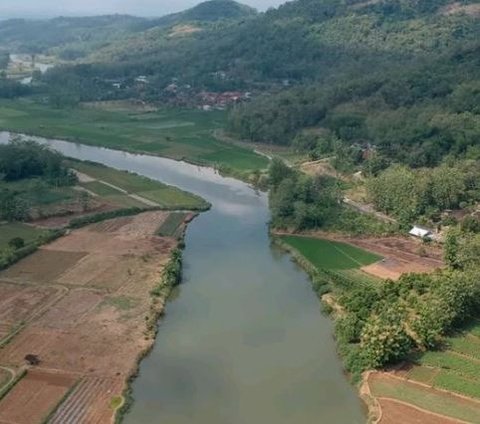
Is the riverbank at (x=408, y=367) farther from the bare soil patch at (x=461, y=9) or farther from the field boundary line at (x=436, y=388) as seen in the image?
the bare soil patch at (x=461, y=9)

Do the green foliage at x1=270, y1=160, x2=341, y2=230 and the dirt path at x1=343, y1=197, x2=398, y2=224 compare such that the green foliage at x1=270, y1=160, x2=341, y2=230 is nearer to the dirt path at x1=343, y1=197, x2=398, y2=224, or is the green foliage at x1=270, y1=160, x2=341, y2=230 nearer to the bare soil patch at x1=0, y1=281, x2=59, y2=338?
the dirt path at x1=343, y1=197, x2=398, y2=224

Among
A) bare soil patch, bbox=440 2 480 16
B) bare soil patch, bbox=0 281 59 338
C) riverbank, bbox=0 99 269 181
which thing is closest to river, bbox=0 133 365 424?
bare soil patch, bbox=0 281 59 338

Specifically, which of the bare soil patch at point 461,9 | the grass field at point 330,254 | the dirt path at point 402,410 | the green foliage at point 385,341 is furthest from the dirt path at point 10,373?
the bare soil patch at point 461,9

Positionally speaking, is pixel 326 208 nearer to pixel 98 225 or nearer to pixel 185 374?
pixel 98 225

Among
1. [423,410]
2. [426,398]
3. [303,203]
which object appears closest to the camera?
[423,410]

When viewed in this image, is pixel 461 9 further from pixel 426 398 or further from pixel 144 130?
pixel 426 398

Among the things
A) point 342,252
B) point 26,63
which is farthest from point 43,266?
point 26,63
